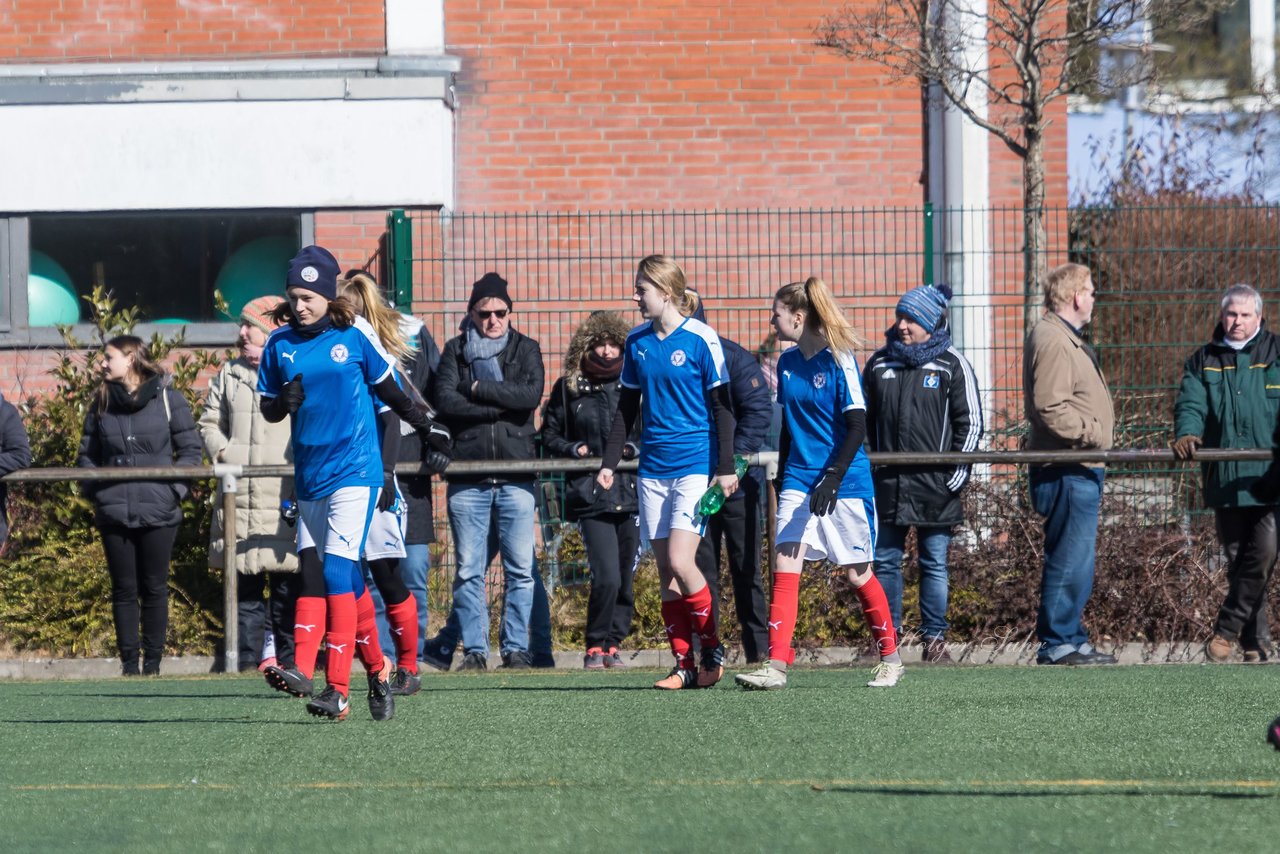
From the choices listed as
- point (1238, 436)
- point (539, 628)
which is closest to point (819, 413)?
point (539, 628)

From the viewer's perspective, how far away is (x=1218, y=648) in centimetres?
981

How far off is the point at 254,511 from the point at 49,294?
16.7 ft

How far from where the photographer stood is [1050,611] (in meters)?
9.72

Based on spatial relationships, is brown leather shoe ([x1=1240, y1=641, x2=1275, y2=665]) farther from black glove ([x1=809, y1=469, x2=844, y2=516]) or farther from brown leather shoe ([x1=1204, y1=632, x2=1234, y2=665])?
black glove ([x1=809, y1=469, x2=844, y2=516])

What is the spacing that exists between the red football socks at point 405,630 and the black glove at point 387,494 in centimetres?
78

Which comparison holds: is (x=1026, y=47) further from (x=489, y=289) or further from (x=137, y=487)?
(x=137, y=487)

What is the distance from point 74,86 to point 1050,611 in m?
8.67

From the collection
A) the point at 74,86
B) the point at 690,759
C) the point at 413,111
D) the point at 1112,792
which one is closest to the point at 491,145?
the point at 413,111

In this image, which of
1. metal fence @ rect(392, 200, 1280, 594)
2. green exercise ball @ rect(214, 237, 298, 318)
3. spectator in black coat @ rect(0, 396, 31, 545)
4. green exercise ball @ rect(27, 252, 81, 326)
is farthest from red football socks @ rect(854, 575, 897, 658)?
green exercise ball @ rect(27, 252, 81, 326)

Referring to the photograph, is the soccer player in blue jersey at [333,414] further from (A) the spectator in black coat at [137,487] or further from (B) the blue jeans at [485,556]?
(A) the spectator in black coat at [137,487]

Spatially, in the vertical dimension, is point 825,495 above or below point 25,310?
below

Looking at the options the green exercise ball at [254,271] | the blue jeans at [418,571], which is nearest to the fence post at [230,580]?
the blue jeans at [418,571]

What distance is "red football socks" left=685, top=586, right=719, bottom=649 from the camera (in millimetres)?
8242

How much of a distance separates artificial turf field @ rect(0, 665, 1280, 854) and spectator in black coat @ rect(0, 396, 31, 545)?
7.55ft
